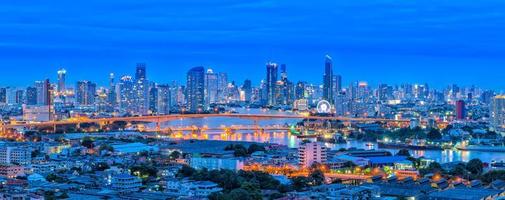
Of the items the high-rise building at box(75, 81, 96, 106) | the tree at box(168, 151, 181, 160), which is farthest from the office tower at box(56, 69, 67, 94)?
the tree at box(168, 151, 181, 160)

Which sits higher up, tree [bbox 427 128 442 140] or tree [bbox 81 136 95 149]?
tree [bbox 427 128 442 140]

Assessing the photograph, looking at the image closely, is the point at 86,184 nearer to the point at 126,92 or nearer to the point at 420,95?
the point at 126,92

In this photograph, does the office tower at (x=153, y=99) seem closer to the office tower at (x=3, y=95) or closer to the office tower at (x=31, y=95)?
the office tower at (x=31, y=95)

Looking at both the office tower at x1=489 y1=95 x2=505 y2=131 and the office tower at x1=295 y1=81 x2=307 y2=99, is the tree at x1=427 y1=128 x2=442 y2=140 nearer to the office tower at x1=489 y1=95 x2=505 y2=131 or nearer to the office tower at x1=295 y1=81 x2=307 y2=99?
the office tower at x1=489 y1=95 x2=505 y2=131

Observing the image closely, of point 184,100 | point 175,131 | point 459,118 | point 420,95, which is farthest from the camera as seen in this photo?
point 420,95

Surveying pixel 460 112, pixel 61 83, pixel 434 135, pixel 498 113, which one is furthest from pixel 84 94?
pixel 434 135

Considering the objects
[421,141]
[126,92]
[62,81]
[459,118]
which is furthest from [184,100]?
[421,141]

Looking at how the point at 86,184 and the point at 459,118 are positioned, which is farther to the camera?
the point at 459,118
